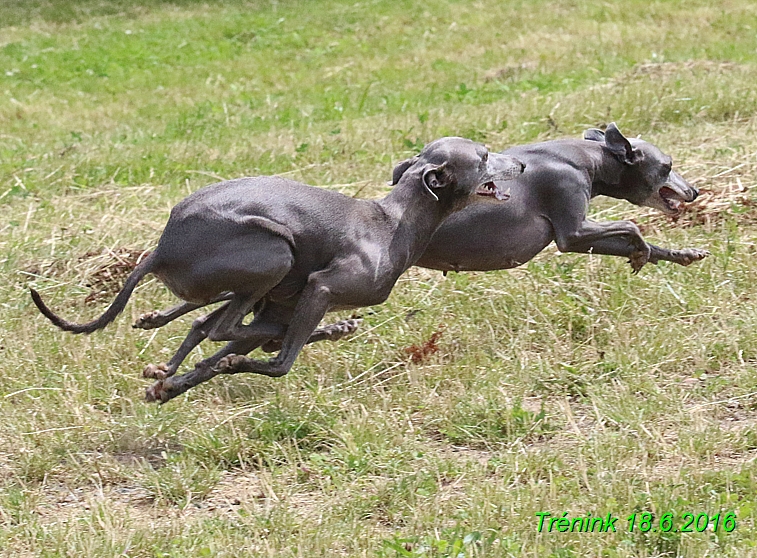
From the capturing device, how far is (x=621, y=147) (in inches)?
241

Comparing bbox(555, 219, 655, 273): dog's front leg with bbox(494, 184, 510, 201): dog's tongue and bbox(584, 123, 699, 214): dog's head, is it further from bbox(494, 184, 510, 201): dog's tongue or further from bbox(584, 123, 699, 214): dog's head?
bbox(494, 184, 510, 201): dog's tongue

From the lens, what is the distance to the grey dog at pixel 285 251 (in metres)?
4.91

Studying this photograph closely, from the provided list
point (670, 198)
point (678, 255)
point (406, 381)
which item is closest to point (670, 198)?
point (670, 198)

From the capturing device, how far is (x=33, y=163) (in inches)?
413

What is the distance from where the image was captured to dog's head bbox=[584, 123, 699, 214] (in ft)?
20.0

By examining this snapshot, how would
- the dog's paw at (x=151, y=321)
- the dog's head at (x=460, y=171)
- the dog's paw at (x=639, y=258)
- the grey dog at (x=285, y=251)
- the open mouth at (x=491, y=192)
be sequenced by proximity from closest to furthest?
the grey dog at (x=285, y=251), the dog's head at (x=460, y=171), the open mouth at (x=491, y=192), the dog's paw at (x=151, y=321), the dog's paw at (x=639, y=258)

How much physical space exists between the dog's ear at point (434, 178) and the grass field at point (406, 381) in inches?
41.7

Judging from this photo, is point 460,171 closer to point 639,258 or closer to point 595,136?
point 639,258

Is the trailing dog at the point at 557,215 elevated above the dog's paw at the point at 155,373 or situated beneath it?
elevated above

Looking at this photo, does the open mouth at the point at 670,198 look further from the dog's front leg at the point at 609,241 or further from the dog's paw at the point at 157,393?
the dog's paw at the point at 157,393

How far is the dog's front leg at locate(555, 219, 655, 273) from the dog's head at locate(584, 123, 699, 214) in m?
0.32

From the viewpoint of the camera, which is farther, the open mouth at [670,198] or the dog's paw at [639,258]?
the open mouth at [670,198]

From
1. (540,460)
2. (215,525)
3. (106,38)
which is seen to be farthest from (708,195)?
(106,38)

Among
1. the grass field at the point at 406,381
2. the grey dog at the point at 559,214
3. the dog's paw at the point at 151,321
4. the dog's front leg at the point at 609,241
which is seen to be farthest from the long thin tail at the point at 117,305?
the dog's front leg at the point at 609,241
